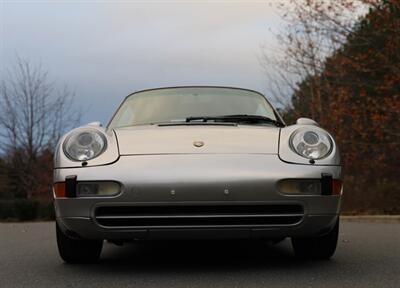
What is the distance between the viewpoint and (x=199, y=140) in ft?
12.0

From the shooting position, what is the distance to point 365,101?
1730 centimetres

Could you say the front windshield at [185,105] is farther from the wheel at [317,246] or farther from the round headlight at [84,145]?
the wheel at [317,246]

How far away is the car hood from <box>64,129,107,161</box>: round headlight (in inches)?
5.1

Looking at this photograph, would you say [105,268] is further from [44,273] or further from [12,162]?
[12,162]

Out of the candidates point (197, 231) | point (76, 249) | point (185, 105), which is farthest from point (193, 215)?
point (185, 105)

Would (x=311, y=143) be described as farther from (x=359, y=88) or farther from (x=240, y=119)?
(x=359, y=88)

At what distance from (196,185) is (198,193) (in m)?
0.05

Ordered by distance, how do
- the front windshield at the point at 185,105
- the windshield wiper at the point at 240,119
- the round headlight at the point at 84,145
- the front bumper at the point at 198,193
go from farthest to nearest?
the front windshield at the point at 185,105 < the windshield wiper at the point at 240,119 < the round headlight at the point at 84,145 < the front bumper at the point at 198,193

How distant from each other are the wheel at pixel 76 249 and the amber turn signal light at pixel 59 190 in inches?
15.7

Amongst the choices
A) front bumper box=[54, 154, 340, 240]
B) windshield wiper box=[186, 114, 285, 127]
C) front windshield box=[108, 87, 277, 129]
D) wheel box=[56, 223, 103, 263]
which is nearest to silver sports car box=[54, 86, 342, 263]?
front bumper box=[54, 154, 340, 240]

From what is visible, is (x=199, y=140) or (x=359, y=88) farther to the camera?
(x=359, y=88)

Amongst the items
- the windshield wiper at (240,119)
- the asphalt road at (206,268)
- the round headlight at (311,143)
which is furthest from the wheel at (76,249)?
the round headlight at (311,143)

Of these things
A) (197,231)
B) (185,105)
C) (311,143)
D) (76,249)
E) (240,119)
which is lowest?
(76,249)

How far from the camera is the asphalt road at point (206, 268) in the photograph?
3.35 metres
